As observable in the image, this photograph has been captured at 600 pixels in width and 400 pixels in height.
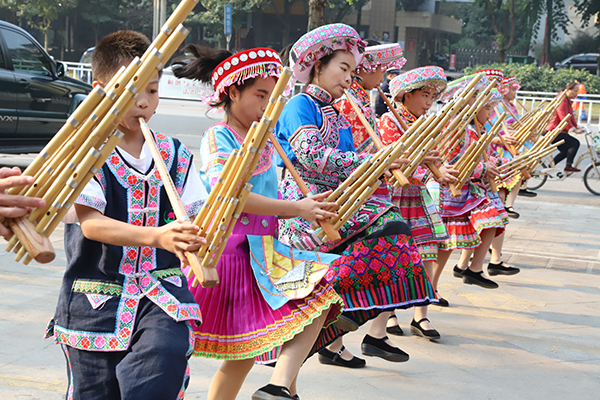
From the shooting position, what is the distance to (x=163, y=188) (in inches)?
87.8

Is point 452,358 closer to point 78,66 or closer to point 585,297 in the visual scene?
point 585,297

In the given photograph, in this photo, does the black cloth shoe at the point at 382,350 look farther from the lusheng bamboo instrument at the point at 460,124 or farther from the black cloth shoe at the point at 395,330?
the lusheng bamboo instrument at the point at 460,124

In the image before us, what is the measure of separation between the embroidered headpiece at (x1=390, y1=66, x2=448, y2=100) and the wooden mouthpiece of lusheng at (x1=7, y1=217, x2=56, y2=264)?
3.13 m

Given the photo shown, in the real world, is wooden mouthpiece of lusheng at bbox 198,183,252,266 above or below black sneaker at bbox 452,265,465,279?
above

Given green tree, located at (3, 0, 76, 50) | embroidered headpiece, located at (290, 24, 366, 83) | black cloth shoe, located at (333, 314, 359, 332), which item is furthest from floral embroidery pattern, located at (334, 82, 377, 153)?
green tree, located at (3, 0, 76, 50)

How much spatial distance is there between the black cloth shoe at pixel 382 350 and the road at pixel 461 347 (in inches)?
2.3

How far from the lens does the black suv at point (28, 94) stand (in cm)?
861

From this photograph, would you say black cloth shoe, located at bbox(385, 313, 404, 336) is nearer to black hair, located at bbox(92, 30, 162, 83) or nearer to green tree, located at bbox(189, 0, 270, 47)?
black hair, located at bbox(92, 30, 162, 83)

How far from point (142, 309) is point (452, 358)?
2677 millimetres

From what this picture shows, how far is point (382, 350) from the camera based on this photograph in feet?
13.5

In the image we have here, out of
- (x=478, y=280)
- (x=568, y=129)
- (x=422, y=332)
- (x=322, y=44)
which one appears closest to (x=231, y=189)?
(x=322, y=44)

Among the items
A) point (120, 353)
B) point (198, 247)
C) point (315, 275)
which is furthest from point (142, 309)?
point (315, 275)

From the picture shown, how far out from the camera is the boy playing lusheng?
2.03 m

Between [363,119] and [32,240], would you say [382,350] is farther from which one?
[32,240]
